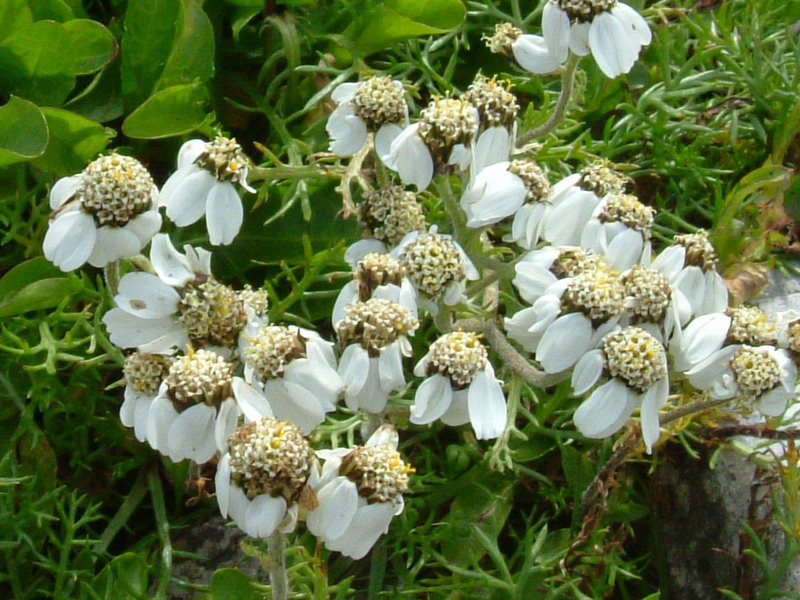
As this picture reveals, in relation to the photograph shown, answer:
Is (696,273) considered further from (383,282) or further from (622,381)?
(383,282)

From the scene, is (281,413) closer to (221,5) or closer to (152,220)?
(152,220)

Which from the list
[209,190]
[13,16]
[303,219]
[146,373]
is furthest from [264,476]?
[13,16]

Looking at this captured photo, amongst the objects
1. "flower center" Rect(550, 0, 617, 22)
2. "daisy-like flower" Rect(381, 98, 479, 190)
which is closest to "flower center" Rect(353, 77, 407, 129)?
"daisy-like flower" Rect(381, 98, 479, 190)

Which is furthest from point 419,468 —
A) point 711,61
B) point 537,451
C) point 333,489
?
point 711,61

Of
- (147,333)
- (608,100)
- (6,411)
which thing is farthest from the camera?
(608,100)

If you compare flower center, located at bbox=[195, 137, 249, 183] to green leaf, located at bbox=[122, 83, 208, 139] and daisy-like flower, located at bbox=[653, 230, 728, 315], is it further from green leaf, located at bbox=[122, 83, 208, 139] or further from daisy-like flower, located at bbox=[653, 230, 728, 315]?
daisy-like flower, located at bbox=[653, 230, 728, 315]

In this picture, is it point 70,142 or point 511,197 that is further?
point 70,142

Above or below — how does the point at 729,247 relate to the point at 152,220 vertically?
below

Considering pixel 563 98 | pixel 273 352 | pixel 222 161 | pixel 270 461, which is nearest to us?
pixel 270 461
